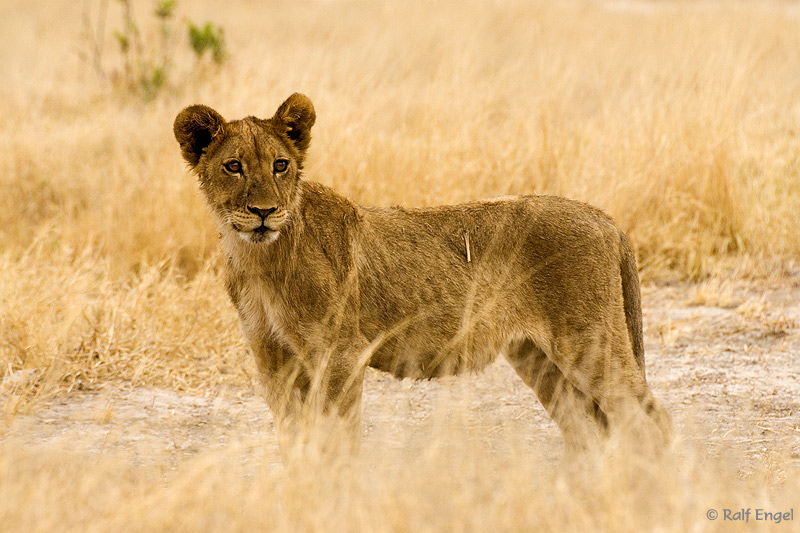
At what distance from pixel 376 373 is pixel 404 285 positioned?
1.84m

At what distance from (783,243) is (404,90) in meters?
3.92

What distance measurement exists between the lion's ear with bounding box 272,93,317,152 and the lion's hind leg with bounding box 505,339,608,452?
1323 millimetres

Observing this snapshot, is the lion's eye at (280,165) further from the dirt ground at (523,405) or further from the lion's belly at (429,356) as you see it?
the dirt ground at (523,405)

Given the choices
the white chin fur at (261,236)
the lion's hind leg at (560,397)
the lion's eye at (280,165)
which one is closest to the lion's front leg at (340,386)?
the white chin fur at (261,236)

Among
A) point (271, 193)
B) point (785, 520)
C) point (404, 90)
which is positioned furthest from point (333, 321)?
point (404, 90)

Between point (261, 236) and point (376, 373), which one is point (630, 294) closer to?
point (261, 236)

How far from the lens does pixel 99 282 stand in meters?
6.71

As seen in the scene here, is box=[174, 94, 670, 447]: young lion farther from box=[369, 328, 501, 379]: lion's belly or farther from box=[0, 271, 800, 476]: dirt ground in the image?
box=[0, 271, 800, 476]: dirt ground

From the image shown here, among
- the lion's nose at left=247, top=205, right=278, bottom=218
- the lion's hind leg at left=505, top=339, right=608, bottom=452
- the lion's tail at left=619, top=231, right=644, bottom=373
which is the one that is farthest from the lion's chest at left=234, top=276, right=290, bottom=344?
the lion's tail at left=619, top=231, right=644, bottom=373

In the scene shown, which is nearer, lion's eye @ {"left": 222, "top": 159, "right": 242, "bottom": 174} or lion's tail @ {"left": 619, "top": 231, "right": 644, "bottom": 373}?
lion's eye @ {"left": 222, "top": 159, "right": 242, "bottom": 174}

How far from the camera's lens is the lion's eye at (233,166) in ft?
13.8

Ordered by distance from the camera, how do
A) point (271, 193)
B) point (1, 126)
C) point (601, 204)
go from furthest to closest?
point (1, 126) → point (601, 204) → point (271, 193)

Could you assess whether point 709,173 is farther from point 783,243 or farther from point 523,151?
point 523,151

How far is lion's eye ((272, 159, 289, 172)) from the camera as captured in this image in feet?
13.9
